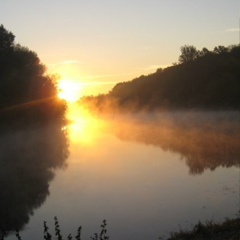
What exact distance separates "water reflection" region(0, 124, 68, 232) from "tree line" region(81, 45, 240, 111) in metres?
63.7

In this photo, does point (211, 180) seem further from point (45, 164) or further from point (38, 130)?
point (38, 130)

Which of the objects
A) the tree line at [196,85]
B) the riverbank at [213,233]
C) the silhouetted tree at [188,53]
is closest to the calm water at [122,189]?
the riverbank at [213,233]

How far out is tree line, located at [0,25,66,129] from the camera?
56719 millimetres

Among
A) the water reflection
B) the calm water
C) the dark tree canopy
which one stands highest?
the dark tree canopy

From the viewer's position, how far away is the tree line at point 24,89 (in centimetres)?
5672

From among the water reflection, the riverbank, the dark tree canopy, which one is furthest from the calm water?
the dark tree canopy

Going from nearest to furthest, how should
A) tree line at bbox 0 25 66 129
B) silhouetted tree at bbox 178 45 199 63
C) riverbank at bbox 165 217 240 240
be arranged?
riverbank at bbox 165 217 240 240
tree line at bbox 0 25 66 129
silhouetted tree at bbox 178 45 199 63

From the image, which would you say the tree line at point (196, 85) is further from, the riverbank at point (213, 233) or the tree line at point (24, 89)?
the riverbank at point (213, 233)

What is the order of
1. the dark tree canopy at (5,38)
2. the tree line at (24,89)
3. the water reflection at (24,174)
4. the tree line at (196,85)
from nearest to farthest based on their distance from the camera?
the water reflection at (24,174) < the tree line at (24,89) < the dark tree canopy at (5,38) < the tree line at (196,85)

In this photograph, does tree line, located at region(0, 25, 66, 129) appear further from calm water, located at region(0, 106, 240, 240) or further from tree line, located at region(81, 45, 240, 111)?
tree line, located at region(81, 45, 240, 111)

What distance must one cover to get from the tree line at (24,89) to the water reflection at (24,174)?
7.22 metres

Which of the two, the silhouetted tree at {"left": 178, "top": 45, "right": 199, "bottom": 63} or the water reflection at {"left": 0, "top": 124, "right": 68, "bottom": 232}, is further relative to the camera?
the silhouetted tree at {"left": 178, "top": 45, "right": 199, "bottom": 63}

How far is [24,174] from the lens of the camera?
27.3 metres

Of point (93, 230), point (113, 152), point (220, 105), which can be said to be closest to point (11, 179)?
point (93, 230)
